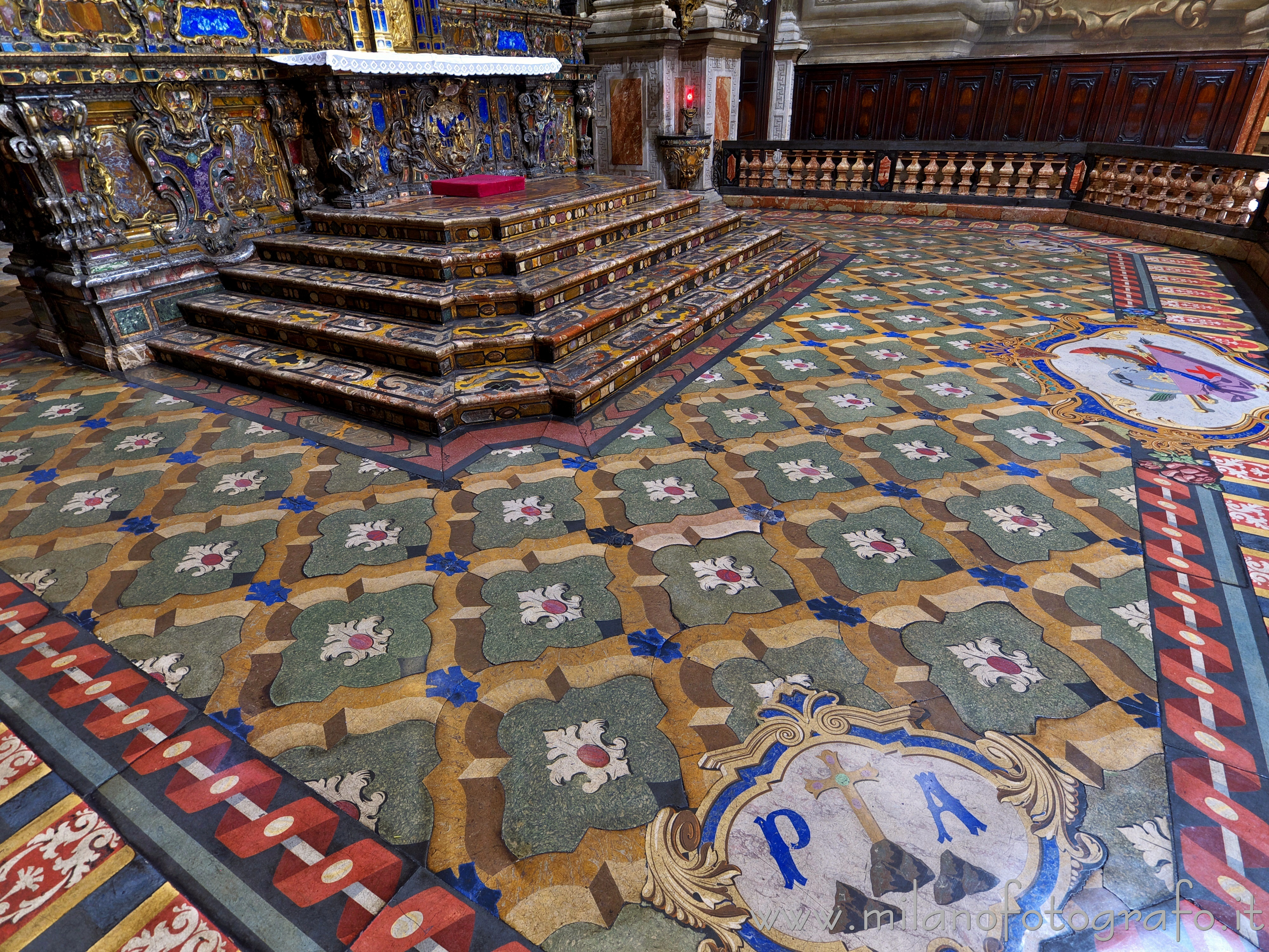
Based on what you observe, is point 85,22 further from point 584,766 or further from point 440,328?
point 584,766

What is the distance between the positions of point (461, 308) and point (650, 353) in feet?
3.93

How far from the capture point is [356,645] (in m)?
1.99

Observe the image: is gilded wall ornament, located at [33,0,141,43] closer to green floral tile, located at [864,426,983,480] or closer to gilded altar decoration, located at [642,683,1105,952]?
green floral tile, located at [864,426,983,480]

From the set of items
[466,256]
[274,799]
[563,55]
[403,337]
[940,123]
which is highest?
[563,55]

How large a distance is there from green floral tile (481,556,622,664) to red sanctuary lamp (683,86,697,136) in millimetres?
7584

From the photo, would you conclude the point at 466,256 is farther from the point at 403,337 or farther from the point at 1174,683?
the point at 1174,683

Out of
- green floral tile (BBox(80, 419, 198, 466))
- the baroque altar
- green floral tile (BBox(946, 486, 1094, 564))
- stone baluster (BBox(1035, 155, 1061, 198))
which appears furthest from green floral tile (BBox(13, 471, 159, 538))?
stone baluster (BBox(1035, 155, 1061, 198))

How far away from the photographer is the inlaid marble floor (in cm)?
132

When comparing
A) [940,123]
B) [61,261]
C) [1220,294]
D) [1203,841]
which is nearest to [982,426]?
[1203,841]

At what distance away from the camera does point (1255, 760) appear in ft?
5.08

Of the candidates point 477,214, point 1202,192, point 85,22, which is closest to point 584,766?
point 477,214

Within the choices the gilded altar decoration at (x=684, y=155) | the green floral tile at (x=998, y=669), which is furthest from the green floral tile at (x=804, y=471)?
the gilded altar decoration at (x=684, y=155)

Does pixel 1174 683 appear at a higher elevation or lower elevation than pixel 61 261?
lower

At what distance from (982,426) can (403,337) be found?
126 inches
